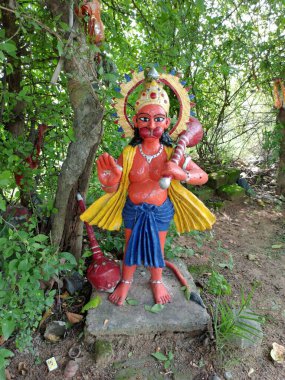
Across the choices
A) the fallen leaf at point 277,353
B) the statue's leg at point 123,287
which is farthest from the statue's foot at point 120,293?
the fallen leaf at point 277,353

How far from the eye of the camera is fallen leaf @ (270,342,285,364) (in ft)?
6.51

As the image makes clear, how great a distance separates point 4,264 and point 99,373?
2.96 ft

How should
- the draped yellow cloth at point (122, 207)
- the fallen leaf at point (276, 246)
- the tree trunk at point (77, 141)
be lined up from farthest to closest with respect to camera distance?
the fallen leaf at point (276, 246)
the draped yellow cloth at point (122, 207)
the tree trunk at point (77, 141)

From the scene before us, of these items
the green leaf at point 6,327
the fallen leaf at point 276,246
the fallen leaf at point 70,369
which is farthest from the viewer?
the fallen leaf at point 276,246

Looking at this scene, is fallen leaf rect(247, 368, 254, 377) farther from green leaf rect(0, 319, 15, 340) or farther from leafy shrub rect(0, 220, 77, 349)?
green leaf rect(0, 319, 15, 340)

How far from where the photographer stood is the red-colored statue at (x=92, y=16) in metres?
1.70

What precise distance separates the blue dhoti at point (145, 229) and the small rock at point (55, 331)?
2.11 feet

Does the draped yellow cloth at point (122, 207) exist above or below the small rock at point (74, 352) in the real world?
above

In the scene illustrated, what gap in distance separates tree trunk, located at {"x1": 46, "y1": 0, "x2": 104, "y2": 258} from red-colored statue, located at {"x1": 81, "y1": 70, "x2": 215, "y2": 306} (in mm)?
179

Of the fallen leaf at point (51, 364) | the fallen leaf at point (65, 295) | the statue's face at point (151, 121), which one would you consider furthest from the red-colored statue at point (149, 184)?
the fallen leaf at point (51, 364)

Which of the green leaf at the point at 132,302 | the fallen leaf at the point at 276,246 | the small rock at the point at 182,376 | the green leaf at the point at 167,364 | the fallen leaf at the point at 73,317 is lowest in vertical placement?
the small rock at the point at 182,376

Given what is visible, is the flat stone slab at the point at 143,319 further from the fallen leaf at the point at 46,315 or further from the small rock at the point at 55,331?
the fallen leaf at the point at 46,315

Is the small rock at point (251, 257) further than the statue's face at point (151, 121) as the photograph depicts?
Yes

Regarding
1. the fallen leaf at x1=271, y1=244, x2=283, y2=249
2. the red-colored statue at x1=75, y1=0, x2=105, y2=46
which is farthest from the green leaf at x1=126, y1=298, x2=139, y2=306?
the fallen leaf at x1=271, y1=244, x2=283, y2=249
